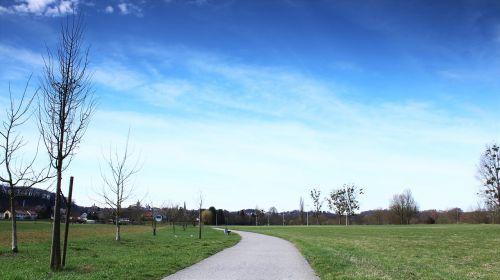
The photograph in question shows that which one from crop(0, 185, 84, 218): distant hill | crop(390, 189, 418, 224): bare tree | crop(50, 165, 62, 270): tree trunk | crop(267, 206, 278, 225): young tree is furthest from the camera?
crop(267, 206, 278, 225): young tree

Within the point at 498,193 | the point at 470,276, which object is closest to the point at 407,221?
the point at 498,193

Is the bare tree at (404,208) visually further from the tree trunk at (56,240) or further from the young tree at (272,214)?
the tree trunk at (56,240)

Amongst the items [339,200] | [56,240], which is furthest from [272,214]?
[56,240]

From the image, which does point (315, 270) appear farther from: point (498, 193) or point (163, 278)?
point (498, 193)

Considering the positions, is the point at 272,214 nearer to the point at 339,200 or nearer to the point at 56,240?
the point at 339,200

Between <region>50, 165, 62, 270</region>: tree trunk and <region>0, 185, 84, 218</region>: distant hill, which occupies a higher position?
<region>0, 185, 84, 218</region>: distant hill

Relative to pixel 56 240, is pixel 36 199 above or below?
above

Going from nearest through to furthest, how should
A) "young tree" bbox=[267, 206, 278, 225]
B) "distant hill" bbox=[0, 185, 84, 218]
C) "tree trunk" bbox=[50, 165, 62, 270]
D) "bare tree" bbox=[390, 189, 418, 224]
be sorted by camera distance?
"tree trunk" bbox=[50, 165, 62, 270], "distant hill" bbox=[0, 185, 84, 218], "bare tree" bbox=[390, 189, 418, 224], "young tree" bbox=[267, 206, 278, 225]

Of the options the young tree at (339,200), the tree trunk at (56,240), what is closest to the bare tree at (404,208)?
the young tree at (339,200)

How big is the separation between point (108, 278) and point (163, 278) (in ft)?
4.84

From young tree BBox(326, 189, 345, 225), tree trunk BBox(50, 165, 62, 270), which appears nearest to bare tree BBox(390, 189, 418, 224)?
young tree BBox(326, 189, 345, 225)

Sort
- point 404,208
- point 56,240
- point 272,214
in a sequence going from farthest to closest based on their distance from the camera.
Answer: point 272,214
point 404,208
point 56,240

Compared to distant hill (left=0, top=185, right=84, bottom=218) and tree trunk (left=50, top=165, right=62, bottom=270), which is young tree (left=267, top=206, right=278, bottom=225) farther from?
tree trunk (left=50, top=165, right=62, bottom=270)

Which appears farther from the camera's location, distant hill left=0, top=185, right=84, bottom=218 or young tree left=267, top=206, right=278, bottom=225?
young tree left=267, top=206, right=278, bottom=225
